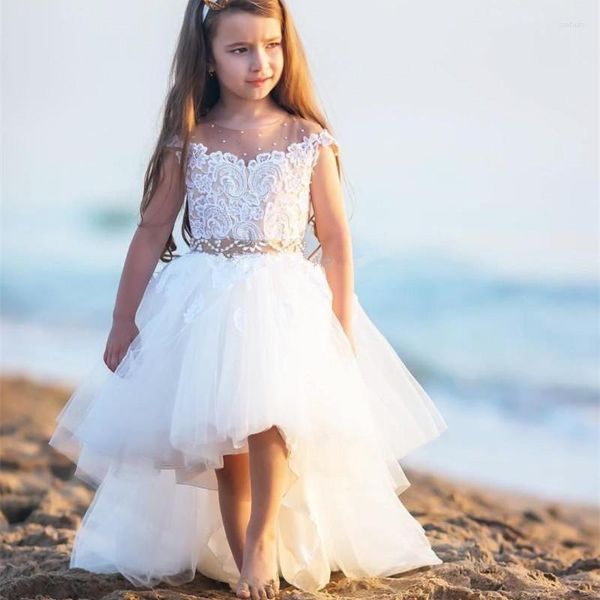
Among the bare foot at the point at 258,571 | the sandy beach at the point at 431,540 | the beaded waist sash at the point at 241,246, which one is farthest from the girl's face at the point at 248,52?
the sandy beach at the point at 431,540

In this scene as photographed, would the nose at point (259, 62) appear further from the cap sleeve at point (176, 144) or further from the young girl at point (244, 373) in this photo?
the cap sleeve at point (176, 144)

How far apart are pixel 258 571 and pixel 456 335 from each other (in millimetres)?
6742

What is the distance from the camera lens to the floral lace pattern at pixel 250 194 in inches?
105

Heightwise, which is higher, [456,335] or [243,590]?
[243,590]

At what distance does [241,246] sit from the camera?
8.81 feet

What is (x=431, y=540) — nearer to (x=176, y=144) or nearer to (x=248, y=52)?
(x=176, y=144)

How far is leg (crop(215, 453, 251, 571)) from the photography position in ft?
8.94

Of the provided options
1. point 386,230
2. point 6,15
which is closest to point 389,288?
point 386,230

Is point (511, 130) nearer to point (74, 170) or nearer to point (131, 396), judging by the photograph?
point (74, 170)

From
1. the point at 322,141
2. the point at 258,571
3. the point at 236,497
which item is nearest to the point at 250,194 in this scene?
the point at 322,141

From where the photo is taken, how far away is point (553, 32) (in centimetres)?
1014

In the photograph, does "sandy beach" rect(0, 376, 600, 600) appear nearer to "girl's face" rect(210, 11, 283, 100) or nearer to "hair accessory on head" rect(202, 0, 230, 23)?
"girl's face" rect(210, 11, 283, 100)


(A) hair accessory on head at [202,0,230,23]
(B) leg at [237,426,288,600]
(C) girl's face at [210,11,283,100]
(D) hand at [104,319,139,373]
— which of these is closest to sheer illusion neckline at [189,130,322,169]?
(C) girl's face at [210,11,283,100]

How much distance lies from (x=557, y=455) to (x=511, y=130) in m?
4.50
